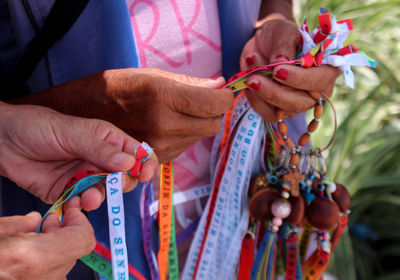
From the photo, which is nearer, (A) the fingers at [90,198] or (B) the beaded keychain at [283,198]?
(A) the fingers at [90,198]

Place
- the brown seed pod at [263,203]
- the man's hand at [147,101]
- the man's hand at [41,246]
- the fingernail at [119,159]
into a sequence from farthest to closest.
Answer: the brown seed pod at [263,203] < the man's hand at [147,101] < the fingernail at [119,159] < the man's hand at [41,246]

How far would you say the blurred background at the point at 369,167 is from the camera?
181 cm

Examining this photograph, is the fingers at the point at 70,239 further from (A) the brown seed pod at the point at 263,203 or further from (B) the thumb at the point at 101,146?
(A) the brown seed pod at the point at 263,203

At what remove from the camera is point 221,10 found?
90cm

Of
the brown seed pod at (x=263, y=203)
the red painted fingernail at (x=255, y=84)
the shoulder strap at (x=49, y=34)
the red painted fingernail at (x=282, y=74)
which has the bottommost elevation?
the brown seed pod at (x=263, y=203)

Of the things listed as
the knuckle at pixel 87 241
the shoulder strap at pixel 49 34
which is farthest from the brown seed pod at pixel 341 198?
the shoulder strap at pixel 49 34

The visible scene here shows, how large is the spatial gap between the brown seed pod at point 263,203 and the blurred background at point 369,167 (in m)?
1.00

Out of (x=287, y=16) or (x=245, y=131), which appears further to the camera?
(x=287, y=16)

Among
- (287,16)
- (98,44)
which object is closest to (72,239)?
(98,44)

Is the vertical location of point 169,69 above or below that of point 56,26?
below

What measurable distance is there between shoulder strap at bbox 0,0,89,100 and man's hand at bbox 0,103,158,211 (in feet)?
0.44

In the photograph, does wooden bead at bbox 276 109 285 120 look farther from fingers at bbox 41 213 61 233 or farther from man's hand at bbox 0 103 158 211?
fingers at bbox 41 213 61 233

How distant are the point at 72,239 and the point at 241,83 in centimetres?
55

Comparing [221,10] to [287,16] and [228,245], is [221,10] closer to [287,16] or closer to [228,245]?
[287,16]
